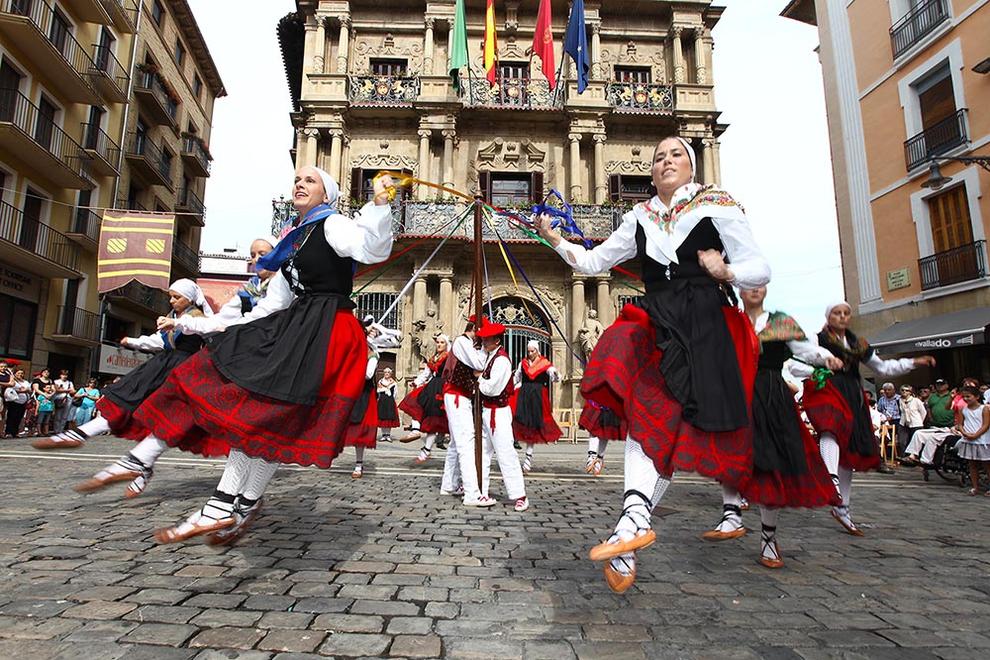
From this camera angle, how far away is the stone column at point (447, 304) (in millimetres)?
18875

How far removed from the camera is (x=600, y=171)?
20.2 m

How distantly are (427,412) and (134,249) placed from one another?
10.7 meters

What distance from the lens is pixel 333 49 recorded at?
21.5 meters

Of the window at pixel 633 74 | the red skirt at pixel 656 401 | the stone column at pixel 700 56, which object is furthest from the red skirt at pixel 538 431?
the stone column at pixel 700 56

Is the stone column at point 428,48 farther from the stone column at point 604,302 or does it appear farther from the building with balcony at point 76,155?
the building with balcony at point 76,155

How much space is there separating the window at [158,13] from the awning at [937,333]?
103 ft

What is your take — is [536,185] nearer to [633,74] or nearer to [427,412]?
[633,74]

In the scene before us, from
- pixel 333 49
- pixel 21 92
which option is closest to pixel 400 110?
pixel 333 49

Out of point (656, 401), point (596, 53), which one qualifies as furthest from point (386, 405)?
point (596, 53)

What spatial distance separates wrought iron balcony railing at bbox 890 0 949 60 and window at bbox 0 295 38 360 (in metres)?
28.2

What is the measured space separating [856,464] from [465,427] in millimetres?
3655

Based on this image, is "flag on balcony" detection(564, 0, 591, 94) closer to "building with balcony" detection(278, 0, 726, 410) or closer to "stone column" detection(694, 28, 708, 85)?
"building with balcony" detection(278, 0, 726, 410)

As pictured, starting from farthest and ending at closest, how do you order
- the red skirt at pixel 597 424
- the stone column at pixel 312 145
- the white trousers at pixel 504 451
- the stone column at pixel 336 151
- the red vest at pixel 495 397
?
the stone column at pixel 312 145
the stone column at pixel 336 151
the red skirt at pixel 597 424
the red vest at pixel 495 397
the white trousers at pixel 504 451

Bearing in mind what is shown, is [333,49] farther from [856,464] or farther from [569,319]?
[856,464]
